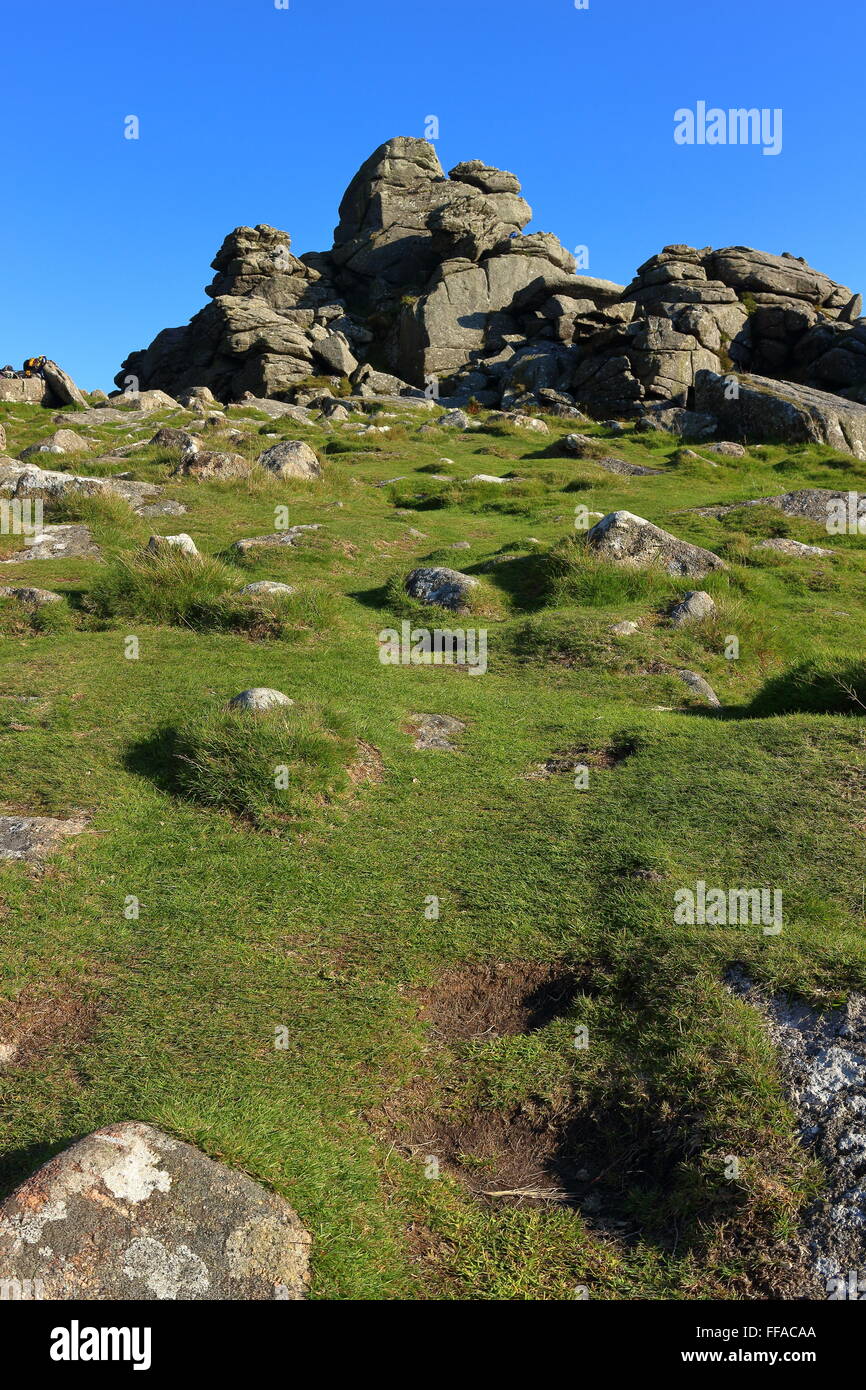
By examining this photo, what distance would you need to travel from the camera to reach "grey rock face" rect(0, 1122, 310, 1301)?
11.4ft

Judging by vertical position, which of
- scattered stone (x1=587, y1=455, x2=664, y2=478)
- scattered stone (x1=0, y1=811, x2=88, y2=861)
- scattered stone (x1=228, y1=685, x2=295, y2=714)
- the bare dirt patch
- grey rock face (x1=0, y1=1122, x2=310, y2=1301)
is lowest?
grey rock face (x1=0, y1=1122, x2=310, y2=1301)

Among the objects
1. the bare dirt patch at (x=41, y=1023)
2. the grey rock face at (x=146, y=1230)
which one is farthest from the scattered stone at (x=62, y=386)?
the grey rock face at (x=146, y=1230)

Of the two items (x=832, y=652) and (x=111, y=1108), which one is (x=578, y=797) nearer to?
(x=111, y=1108)

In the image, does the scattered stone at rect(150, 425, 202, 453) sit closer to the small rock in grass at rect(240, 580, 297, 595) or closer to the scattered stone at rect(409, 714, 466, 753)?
the small rock in grass at rect(240, 580, 297, 595)

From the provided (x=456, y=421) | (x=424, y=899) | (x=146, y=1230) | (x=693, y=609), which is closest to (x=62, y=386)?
(x=456, y=421)

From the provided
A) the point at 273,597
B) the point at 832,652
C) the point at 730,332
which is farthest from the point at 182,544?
the point at 730,332

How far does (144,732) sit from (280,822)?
2.26 meters

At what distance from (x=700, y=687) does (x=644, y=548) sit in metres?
4.29

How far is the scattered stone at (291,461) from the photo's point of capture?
22062 mm

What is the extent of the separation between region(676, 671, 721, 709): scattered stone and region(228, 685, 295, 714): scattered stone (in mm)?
5198

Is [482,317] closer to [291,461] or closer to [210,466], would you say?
[291,461]
